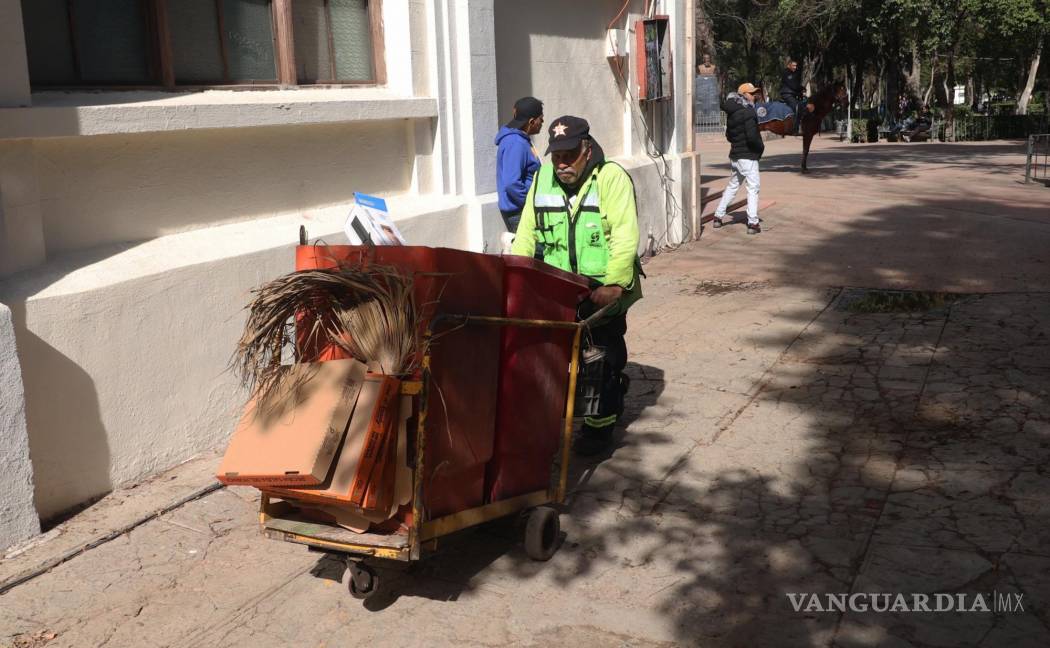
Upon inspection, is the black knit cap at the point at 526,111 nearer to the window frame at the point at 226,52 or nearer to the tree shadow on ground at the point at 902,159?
the window frame at the point at 226,52

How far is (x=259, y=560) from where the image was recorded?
15.2 ft

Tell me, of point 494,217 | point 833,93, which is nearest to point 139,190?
point 494,217

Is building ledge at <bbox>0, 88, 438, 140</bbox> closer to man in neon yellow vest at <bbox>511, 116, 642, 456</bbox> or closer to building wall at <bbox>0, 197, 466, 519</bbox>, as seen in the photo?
building wall at <bbox>0, 197, 466, 519</bbox>

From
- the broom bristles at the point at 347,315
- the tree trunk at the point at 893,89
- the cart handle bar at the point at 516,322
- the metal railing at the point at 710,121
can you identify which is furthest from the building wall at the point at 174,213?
the metal railing at the point at 710,121

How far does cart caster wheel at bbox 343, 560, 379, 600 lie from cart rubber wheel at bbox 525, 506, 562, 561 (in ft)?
2.22

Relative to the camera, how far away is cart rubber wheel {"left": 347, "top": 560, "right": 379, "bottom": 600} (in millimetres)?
4055

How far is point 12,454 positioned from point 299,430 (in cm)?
166

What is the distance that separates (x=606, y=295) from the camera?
4992 mm

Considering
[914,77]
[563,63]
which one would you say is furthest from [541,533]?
[914,77]

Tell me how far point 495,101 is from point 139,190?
3406mm

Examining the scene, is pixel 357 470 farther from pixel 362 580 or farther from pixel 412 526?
pixel 362 580

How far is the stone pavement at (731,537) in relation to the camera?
3.96 m

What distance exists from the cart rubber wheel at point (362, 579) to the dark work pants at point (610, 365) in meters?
1.72

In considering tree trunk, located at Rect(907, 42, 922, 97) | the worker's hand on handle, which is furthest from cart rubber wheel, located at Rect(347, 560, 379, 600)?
tree trunk, located at Rect(907, 42, 922, 97)
